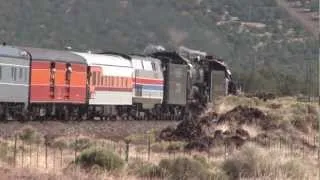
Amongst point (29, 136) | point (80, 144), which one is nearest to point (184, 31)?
point (29, 136)

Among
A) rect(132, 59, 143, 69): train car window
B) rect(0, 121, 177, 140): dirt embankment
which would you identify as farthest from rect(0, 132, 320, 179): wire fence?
rect(132, 59, 143, 69): train car window

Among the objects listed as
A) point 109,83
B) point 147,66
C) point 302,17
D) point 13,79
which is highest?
point 147,66

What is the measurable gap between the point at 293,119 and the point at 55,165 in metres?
19.9

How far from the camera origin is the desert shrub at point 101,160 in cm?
1692

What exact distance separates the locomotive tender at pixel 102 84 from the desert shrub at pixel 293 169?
48.1 feet

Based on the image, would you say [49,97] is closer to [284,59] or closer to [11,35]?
[284,59]

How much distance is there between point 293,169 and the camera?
19.6 metres

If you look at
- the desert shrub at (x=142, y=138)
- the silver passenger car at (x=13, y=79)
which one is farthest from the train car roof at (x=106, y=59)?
the desert shrub at (x=142, y=138)

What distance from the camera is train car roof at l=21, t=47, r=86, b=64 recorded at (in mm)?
33844

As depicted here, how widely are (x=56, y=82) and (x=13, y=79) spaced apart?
3.37 meters

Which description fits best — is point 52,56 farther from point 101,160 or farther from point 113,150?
point 101,160

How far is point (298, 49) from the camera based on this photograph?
6662 cm

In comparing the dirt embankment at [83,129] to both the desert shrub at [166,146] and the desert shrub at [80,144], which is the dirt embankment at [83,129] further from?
the desert shrub at [166,146]

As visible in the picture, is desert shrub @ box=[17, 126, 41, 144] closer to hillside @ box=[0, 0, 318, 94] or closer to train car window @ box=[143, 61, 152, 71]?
train car window @ box=[143, 61, 152, 71]
